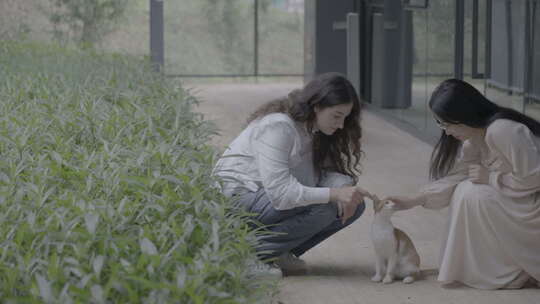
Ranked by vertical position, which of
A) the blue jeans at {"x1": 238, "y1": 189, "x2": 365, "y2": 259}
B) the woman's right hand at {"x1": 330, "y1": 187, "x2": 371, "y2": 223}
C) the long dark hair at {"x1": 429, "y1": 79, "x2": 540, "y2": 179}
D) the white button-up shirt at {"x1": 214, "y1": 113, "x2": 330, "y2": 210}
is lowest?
the blue jeans at {"x1": 238, "y1": 189, "x2": 365, "y2": 259}

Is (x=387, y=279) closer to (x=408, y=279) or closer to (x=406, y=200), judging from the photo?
(x=408, y=279)

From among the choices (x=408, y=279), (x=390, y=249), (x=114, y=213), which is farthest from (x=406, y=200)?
(x=114, y=213)

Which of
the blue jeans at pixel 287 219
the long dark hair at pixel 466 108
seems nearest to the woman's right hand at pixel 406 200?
the blue jeans at pixel 287 219

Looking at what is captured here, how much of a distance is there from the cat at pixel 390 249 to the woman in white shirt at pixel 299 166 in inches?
4.4

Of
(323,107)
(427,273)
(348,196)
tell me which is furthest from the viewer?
(427,273)

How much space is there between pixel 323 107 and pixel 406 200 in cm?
53

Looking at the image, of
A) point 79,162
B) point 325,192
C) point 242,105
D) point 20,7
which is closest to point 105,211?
point 79,162

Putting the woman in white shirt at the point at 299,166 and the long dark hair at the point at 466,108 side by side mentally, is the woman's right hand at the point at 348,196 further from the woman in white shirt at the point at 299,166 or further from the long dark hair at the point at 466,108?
the long dark hair at the point at 466,108

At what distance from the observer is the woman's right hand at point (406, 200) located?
3682mm

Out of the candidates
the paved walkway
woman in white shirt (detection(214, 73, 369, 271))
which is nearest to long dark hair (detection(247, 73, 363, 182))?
woman in white shirt (detection(214, 73, 369, 271))

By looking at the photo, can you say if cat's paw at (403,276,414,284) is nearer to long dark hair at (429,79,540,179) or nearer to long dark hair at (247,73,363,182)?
long dark hair at (247,73,363,182)

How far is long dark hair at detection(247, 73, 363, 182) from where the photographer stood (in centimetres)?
359

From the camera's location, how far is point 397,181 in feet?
20.5

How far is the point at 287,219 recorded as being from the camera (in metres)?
3.69
